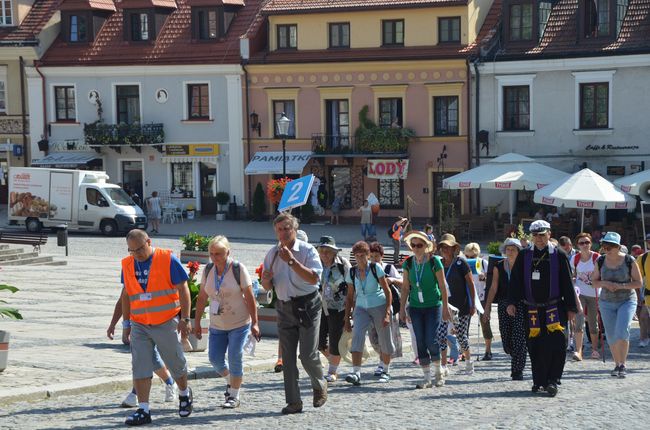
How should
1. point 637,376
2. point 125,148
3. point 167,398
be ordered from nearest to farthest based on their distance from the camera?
point 167,398
point 637,376
point 125,148

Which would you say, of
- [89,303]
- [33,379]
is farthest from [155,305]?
[89,303]

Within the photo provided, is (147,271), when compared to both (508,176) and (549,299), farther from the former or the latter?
(508,176)

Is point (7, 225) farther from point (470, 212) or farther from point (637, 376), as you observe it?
point (637, 376)

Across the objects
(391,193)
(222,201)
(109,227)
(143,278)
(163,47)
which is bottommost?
(109,227)

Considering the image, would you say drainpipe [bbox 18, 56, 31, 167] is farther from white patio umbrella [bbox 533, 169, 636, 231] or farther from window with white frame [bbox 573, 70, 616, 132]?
white patio umbrella [bbox 533, 169, 636, 231]

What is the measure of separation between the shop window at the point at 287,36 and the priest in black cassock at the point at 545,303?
1223 inches

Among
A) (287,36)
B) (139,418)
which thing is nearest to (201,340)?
(139,418)

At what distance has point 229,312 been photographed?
37.4 ft

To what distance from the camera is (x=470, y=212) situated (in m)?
40.3

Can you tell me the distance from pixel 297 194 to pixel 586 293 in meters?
4.35

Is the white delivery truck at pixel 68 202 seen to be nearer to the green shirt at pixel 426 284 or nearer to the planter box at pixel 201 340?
the planter box at pixel 201 340

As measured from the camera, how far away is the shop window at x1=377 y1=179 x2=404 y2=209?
137ft

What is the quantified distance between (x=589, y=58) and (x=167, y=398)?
2830 centimetres

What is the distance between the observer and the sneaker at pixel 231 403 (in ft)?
37.5
